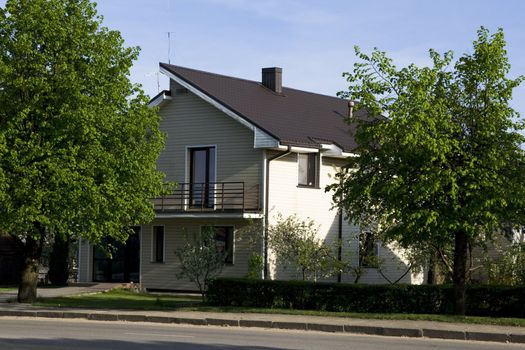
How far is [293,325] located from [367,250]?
16.4m

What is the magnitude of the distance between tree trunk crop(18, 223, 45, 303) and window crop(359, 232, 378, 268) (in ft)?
41.7

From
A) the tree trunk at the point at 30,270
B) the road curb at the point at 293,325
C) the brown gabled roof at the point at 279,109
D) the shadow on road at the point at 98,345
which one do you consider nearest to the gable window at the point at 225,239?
the brown gabled roof at the point at 279,109

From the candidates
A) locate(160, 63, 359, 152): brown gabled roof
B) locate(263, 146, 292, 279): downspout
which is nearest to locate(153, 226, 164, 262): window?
locate(263, 146, 292, 279): downspout

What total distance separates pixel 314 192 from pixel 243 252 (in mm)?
3904

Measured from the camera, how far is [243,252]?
36.7 meters

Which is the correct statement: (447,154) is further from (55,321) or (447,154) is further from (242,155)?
(242,155)

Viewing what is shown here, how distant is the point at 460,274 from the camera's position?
79.9ft

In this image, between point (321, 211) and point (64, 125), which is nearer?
point (64, 125)

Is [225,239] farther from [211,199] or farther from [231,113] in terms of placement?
[231,113]

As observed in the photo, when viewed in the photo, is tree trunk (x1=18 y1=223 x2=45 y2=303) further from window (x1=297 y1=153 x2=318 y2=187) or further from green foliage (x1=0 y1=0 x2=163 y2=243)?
window (x1=297 y1=153 x2=318 y2=187)

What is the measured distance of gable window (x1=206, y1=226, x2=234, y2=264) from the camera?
37.2 m

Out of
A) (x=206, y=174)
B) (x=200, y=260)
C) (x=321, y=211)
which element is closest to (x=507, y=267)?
(x=321, y=211)

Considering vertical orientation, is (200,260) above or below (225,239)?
below

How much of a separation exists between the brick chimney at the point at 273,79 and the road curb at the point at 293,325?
1915 centimetres
